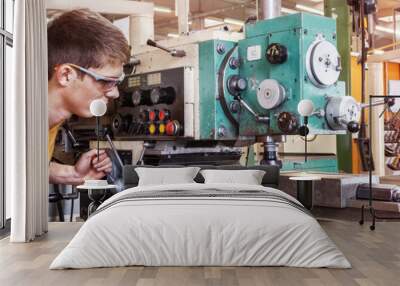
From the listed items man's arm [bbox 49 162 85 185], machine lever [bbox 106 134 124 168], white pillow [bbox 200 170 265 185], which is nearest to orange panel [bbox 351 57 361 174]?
white pillow [bbox 200 170 265 185]

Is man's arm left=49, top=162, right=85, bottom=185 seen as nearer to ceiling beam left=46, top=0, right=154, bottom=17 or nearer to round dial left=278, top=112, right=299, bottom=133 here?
ceiling beam left=46, top=0, right=154, bottom=17

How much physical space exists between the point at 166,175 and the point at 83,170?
1.47 m

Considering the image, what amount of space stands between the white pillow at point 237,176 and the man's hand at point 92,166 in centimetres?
158

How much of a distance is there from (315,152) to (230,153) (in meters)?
1.58

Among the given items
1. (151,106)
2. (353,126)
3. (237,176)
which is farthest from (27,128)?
(353,126)

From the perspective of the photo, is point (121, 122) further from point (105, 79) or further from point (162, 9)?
point (162, 9)

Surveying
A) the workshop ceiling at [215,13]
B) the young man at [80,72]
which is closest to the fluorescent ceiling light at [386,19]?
the workshop ceiling at [215,13]

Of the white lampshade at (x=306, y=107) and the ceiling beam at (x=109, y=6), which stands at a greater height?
the ceiling beam at (x=109, y=6)

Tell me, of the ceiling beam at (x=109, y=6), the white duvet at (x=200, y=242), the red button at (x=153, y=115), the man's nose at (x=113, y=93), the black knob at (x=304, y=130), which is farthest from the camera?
the man's nose at (x=113, y=93)

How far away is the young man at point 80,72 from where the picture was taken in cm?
642

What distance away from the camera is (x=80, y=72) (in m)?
6.48

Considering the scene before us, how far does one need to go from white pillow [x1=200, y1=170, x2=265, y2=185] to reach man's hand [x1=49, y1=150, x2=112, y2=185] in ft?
5.24

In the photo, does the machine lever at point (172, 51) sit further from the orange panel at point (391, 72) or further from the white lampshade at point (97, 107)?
the orange panel at point (391, 72)

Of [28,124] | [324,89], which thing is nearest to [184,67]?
[324,89]
